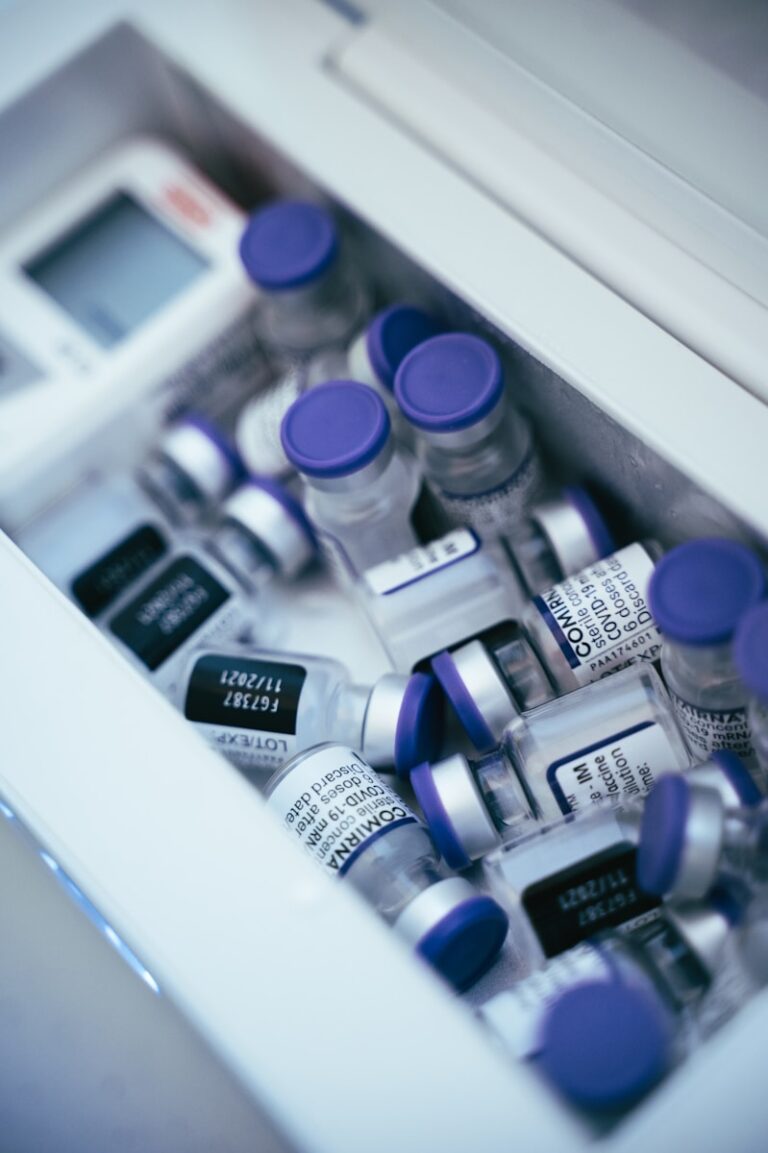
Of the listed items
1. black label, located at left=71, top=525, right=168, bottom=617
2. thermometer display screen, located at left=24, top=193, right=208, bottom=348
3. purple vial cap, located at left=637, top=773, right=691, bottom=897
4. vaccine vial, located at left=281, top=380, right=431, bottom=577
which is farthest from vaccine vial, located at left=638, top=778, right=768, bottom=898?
thermometer display screen, located at left=24, top=193, right=208, bottom=348

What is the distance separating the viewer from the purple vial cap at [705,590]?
2.03 ft

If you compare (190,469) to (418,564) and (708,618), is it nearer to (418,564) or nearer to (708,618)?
(418,564)

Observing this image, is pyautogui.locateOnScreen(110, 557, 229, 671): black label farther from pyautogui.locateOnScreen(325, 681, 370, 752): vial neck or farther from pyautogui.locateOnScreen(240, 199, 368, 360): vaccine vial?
pyautogui.locateOnScreen(240, 199, 368, 360): vaccine vial

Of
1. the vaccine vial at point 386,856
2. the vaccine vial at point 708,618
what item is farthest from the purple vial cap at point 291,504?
the vaccine vial at point 708,618

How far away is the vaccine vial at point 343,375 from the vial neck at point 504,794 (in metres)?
0.28

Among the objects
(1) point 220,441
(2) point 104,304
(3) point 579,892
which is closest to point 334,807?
(3) point 579,892

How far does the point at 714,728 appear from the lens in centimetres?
71

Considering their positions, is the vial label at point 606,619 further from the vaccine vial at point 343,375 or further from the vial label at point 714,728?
the vaccine vial at point 343,375

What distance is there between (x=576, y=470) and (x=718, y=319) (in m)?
0.19

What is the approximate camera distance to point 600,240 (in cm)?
75

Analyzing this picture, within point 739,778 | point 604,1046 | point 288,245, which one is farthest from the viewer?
point 288,245

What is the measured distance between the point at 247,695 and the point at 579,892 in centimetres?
29

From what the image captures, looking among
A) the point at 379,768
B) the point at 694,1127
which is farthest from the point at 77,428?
the point at 694,1127

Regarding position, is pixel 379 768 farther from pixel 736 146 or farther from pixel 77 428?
pixel 736 146
